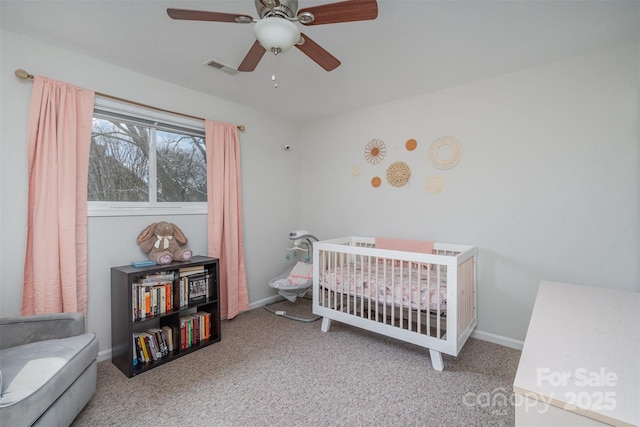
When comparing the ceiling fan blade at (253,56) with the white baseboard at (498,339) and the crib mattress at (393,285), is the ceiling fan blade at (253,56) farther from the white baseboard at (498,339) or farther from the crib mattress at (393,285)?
the white baseboard at (498,339)

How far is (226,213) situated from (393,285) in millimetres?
1838

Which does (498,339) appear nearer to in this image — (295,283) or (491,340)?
(491,340)

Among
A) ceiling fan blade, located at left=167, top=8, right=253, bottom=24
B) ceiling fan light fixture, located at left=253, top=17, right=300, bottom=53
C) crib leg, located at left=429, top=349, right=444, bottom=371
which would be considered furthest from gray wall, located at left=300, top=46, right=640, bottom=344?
ceiling fan blade, located at left=167, top=8, right=253, bottom=24

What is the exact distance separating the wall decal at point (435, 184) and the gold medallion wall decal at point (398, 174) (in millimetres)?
221

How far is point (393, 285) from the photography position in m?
2.29

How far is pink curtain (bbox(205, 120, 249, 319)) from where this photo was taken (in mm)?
2957

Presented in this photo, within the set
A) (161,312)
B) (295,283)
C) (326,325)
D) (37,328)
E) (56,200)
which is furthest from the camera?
(295,283)

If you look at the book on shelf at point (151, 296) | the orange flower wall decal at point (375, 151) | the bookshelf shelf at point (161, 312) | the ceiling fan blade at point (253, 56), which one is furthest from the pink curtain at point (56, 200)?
the orange flower wall decal at point (375, 151)

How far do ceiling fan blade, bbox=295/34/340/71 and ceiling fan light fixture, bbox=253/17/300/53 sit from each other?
149mm

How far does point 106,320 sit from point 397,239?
8.93 feet

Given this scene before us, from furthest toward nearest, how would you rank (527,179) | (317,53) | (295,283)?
1. (295,283)
2. (527,179)
3. (317,53)

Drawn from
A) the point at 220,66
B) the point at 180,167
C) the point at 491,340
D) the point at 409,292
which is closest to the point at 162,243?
the point at 180,167

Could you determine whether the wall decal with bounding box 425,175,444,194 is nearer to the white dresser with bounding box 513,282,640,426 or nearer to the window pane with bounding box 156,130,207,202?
the white dresser with bounding box 513,282,640,426

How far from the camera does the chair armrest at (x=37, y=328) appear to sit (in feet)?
5.48
